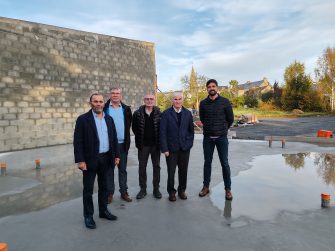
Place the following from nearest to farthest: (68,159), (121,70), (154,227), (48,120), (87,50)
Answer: (154,227) → (68,159) → (48,120) → (87,50) → (121,70)

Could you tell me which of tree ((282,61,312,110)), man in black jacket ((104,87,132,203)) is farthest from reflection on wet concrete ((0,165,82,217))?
tree ((282,61,312,110))

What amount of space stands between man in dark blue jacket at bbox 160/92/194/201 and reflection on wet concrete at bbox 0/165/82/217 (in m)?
1.79

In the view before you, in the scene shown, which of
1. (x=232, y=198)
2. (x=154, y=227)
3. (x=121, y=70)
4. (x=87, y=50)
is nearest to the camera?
(x=154, y=227)

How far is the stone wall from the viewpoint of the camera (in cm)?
1059

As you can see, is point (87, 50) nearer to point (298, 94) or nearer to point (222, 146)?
point (222, 146)

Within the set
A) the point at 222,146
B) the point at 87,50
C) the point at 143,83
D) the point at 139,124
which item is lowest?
the point at 222,146

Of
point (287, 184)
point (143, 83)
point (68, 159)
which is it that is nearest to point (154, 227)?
point (287, 184)

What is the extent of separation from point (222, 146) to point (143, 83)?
12321 millimetres

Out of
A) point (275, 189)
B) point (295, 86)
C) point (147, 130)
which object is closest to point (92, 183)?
point (147, 130)

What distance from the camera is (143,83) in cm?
1656

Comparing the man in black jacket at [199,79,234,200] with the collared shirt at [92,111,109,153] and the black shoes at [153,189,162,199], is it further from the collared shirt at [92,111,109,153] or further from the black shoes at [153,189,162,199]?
the collared shirt at [92,111,109,153]

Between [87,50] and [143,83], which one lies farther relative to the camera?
[143,83]

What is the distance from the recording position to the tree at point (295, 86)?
1690 inches

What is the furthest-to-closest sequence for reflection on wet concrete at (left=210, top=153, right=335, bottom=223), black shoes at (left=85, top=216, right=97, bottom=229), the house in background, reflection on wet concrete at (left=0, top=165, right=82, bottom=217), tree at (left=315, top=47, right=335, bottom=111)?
the house in background, tree at (left=315, top=47, right=335, bottom=111), reflection on wet concrete at (left=0, top=165, right=82, bottom=217), reflection on wet concrete at (left=210, top=153, right=335, bottom=223), black shoes at (left=85, top=216, right=97, bottom=229)
